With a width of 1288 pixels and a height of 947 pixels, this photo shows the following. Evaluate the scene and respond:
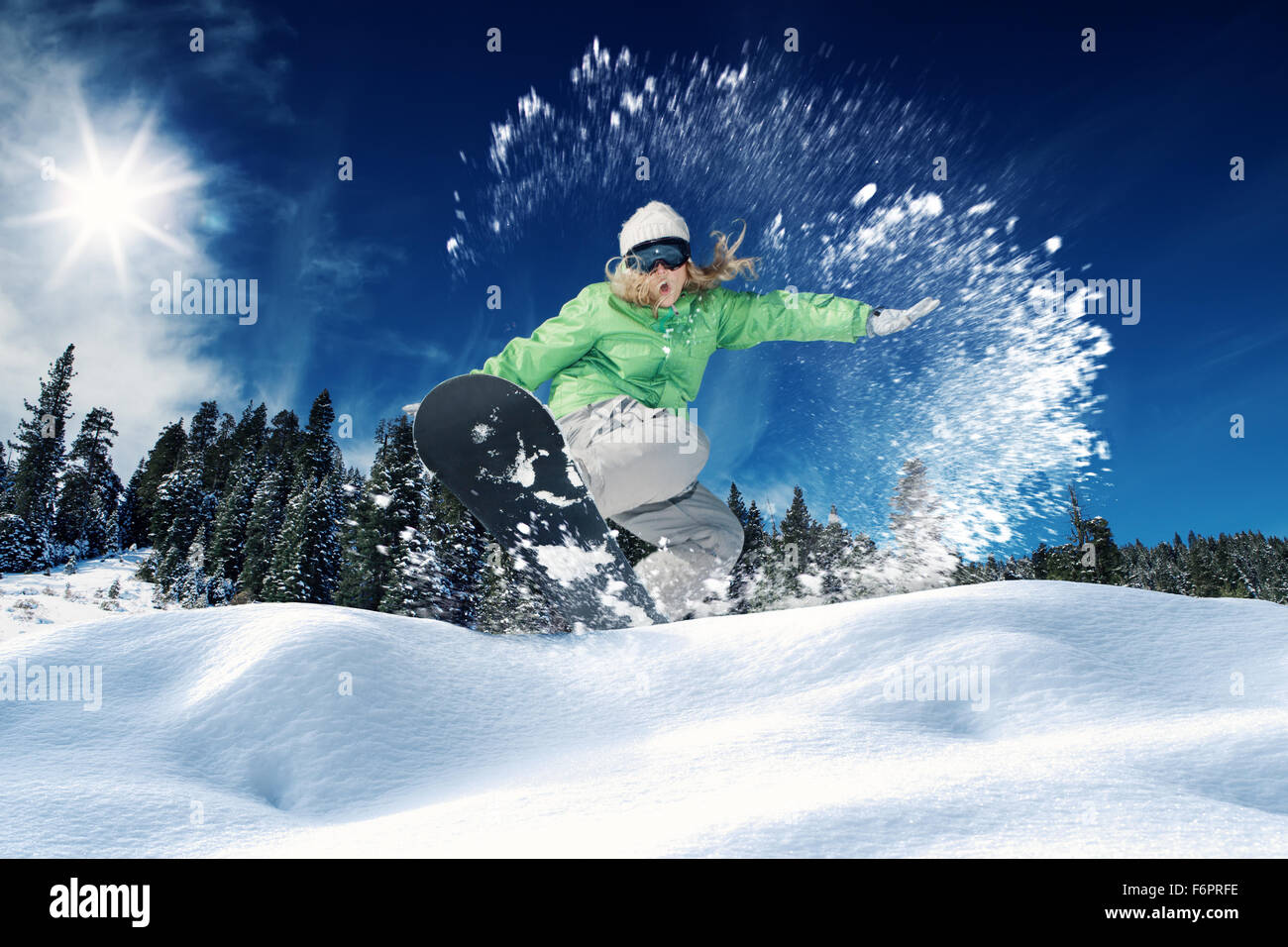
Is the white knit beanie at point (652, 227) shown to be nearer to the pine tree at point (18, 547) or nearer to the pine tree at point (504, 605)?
the pine tree at point (504, 605)

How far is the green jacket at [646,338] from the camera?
5137 mm

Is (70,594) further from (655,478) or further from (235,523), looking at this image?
(655,478)

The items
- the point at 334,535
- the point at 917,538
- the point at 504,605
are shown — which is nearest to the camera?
the point at 917,538

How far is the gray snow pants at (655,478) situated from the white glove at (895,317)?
4.80 feet

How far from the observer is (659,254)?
5.21 meters

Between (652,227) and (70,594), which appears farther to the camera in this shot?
(70,594)

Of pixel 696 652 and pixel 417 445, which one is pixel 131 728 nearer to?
pixel 696 652

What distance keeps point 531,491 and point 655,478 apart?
0.85 meters

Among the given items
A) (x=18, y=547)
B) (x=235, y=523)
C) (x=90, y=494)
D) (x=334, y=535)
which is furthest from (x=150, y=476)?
(x=334, y=535)

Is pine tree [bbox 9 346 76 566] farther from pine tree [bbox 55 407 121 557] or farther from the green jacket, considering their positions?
the green jacket
